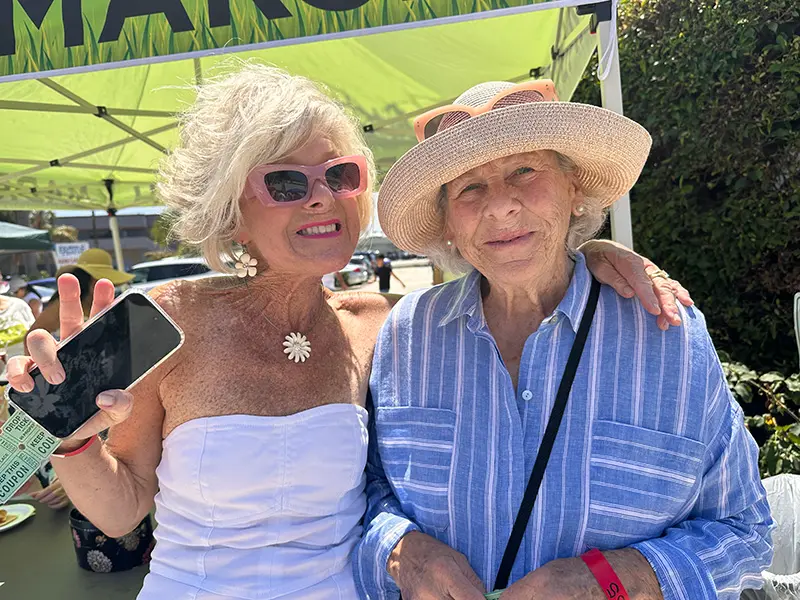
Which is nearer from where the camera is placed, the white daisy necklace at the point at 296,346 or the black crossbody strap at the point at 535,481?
the black crossbody strap at the point at 535,481

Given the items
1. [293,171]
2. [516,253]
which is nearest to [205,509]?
[293,171]

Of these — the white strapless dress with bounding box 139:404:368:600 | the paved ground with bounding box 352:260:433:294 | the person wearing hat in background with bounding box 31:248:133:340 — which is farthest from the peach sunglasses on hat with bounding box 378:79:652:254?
the paved ground with bounding box 352:260:433:294

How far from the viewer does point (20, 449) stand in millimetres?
996

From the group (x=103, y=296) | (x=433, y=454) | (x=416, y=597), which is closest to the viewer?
(x=103, y=296)

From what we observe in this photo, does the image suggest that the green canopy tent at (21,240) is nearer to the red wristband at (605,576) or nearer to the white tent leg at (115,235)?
the white tent leg at (115,235)

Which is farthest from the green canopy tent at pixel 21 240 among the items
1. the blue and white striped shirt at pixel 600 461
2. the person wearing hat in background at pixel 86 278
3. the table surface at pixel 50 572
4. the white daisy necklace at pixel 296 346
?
the blue and white striped shirt at pixel 600 461

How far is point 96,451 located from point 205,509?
1.03 feet

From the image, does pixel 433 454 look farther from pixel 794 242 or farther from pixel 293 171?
pixel 794 242

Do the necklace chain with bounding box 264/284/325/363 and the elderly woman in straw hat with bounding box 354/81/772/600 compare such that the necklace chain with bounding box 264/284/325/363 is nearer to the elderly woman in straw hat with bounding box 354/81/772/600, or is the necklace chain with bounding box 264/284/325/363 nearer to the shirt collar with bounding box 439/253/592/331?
the elderly woman in straw hat with bounding box 354/81/772/600

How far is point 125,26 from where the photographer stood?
1865 mm

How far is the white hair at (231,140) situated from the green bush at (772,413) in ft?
7.76

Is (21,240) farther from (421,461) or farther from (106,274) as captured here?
(421,461)

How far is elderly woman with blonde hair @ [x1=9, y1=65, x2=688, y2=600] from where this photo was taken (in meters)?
1.44

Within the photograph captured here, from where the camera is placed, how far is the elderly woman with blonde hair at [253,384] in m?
1.44
